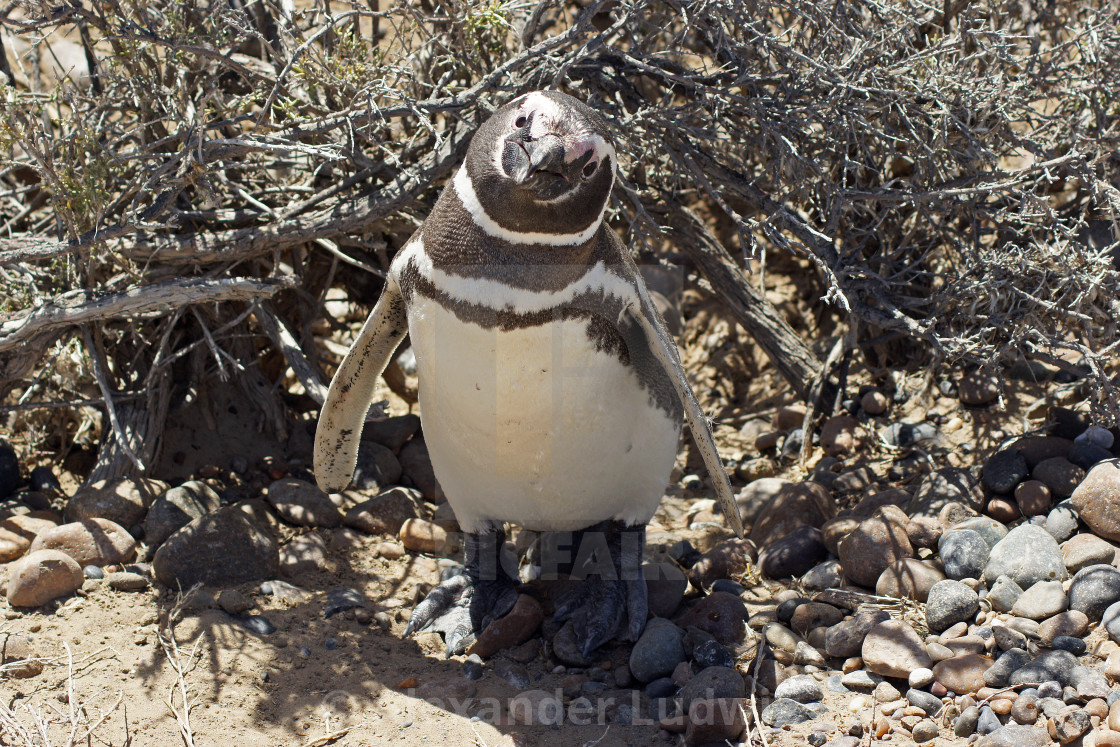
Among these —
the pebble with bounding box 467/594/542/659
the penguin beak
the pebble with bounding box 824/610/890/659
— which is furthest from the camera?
the pebble with bounding box 467/594/542/659

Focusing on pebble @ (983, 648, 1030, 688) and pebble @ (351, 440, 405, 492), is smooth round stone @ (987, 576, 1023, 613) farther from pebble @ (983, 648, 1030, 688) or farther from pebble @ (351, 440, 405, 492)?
pebble @ (351, 440, 405, 492)

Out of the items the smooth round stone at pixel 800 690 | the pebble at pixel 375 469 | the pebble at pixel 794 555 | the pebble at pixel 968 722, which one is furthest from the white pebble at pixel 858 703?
the pebble at pixel 375 469

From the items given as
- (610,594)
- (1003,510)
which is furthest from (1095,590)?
(610,594)

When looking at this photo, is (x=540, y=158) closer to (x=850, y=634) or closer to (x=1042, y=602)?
(x=850, y=634)

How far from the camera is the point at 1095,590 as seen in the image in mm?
2305

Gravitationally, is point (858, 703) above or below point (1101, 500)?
below

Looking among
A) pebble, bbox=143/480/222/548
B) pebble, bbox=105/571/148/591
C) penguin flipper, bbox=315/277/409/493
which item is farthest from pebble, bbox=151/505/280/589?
penguin flipper, bbox=315/277/409/493

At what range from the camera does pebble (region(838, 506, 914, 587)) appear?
269 cm

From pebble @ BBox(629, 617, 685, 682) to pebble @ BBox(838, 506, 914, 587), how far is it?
54cm

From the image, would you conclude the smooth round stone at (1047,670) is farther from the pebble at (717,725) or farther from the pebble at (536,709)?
the pebble at (536,709)

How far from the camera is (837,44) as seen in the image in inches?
124

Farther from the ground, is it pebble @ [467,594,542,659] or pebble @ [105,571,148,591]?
pebble @ [105,571,148,591]

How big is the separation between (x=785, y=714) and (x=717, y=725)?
6.5 inches

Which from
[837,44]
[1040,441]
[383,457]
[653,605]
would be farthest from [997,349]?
[383,457]
